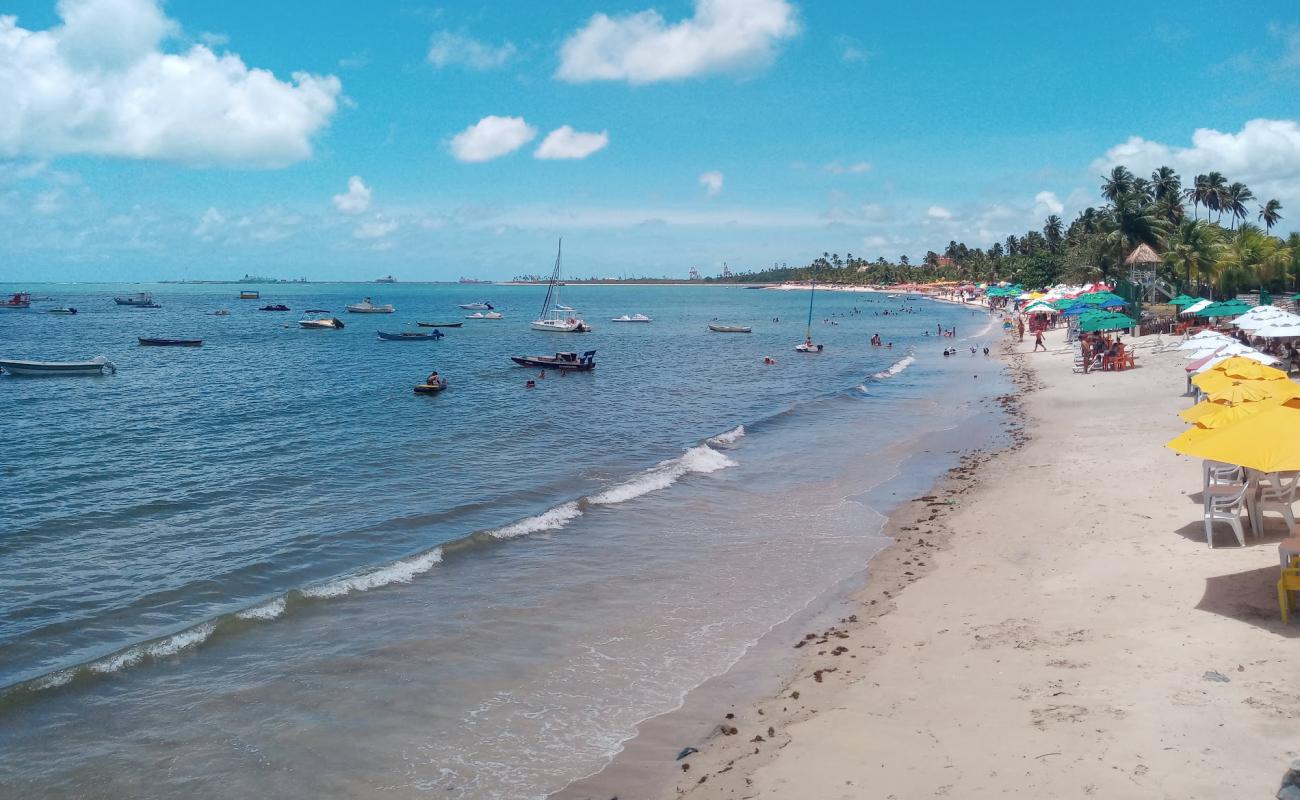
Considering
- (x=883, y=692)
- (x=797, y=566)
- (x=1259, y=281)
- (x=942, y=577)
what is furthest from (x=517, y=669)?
(x=1259, y=281)

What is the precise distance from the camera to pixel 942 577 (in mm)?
14102

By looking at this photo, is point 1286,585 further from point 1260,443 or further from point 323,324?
point 323,324

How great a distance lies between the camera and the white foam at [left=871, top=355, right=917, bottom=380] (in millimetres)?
48938

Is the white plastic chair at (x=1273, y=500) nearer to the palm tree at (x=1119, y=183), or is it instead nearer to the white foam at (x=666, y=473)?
the white foam at (x=666, y=473)

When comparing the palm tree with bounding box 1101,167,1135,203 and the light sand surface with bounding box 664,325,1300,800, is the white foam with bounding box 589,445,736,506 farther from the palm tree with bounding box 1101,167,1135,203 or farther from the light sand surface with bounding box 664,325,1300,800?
the palm tree with bounding box 1101,167,1135,203

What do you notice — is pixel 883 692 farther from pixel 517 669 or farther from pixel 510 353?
pixel 510 353

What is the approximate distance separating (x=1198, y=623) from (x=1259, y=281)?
57.2 metres

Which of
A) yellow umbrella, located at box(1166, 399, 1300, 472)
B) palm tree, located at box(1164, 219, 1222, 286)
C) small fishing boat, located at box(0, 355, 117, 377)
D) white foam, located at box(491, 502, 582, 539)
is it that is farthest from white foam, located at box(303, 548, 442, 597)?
palm tree, located at box(1164, 219, 1222, 286)

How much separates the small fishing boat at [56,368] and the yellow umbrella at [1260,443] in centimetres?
5312

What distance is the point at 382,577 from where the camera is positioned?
15.2 metres

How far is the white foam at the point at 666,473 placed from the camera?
21094 millimetres

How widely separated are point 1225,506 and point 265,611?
15.2 meters

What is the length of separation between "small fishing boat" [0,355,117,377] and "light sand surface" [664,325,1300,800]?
4797 cm

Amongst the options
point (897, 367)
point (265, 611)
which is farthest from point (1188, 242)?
point (265, 611)
